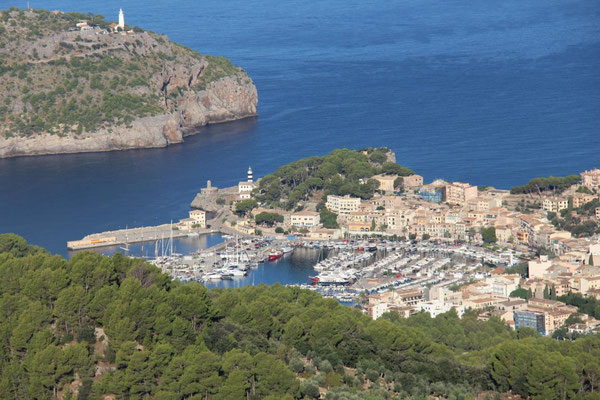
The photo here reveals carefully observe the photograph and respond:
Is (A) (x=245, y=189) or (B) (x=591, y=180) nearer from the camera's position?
(B) (x=591, y=180)

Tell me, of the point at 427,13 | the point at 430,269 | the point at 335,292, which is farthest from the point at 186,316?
the point at 427,13

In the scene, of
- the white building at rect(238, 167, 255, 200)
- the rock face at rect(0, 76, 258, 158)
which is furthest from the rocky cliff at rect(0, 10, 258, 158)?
the white building at rect(238, 167, 255, 200)

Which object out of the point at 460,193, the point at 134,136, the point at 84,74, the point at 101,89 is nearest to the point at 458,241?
the point at 460,193

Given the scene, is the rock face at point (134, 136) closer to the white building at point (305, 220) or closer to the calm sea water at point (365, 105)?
the calm sea water at point (365, 105)

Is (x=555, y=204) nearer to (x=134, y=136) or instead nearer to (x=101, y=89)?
(x=134, y=136)

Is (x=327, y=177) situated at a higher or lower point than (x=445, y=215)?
higher

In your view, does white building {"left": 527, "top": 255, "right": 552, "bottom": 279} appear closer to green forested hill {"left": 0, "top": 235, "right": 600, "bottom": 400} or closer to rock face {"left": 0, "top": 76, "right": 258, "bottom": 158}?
green forested hill {"left": 0, "top": 235, "right": 600, "bottom": 400}
